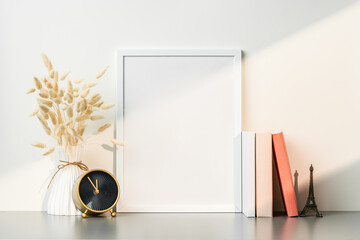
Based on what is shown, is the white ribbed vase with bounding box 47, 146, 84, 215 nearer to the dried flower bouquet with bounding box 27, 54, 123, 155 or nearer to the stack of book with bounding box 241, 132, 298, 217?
the dried flower bouquet with bounding box 27, 54, 123, 155

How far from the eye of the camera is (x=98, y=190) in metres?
1.34

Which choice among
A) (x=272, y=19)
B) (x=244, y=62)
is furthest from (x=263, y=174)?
(x=272, y=19)

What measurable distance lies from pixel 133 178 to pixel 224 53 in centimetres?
49

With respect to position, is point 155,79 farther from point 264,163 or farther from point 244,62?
point 264,163

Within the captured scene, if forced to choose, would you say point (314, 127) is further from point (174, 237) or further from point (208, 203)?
point (174, 237)

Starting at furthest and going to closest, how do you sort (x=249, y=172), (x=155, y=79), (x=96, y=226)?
(x=155, y=79) → (x=249, y=172) → (x=96, y=226)

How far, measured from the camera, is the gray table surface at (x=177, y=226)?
1.09 m

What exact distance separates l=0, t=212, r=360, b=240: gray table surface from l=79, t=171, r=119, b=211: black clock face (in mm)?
43

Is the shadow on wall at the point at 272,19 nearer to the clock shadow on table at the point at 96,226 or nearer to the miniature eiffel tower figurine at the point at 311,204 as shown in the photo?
the miniature eiffel tower figurine at the point at 311,204

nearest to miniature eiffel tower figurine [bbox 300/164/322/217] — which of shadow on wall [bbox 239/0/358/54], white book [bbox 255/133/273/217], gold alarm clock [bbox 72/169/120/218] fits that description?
white book [bbox 255/133/273/217]

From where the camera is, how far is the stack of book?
4.29 feet

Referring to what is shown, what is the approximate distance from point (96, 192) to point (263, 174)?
0.48 metres

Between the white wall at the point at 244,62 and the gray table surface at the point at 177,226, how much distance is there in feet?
0.55

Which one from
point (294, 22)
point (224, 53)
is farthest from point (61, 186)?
point (294, 22)
